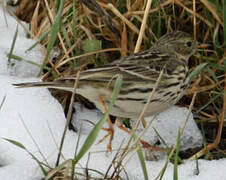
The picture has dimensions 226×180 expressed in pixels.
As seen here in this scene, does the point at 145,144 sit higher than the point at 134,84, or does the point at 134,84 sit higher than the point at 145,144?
the point at 134,84

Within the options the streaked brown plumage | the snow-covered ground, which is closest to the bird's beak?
the streaked brown plumage

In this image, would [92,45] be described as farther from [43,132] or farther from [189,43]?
[43,132]

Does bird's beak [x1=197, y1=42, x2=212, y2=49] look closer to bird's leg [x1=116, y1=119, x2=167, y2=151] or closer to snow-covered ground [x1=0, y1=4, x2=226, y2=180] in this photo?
snow-covered ground [x1=0, y1=4, x2=226, y2=180]

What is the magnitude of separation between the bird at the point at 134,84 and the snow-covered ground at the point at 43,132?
21 cm

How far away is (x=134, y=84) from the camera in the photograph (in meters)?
2.88

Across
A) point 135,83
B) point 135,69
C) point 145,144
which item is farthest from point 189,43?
point 145,144

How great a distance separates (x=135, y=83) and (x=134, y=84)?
0.05ft

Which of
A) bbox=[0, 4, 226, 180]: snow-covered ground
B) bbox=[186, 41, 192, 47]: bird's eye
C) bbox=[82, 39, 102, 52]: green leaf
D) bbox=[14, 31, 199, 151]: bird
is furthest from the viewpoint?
bbox=[82, 39, 102, 52]: green leaf

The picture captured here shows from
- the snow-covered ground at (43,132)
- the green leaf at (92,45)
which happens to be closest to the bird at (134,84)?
the snow-covered ground at (43,132)

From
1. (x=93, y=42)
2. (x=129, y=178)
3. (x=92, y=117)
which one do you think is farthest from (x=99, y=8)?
(x=129, y=178)

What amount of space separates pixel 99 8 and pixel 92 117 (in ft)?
2.52

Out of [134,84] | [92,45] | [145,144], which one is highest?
[92,45]

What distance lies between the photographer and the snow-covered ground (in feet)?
8.72

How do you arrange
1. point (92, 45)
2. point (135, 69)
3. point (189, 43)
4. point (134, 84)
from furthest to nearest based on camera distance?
1. point (92, 45)
2. point (189, 43)
3. point (135, 69)
4. point (134, 84)
